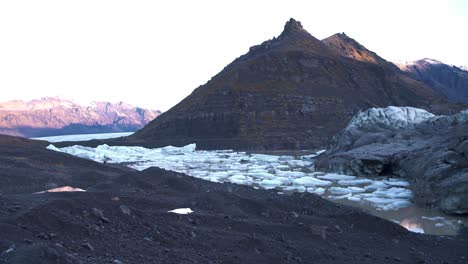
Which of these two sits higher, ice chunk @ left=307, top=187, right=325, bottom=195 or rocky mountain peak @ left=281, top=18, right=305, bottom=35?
rocky mountain peak @ left=281, top=18, right=305, bottom=35

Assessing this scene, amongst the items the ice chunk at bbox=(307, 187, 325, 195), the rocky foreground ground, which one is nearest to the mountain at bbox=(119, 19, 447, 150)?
the ice chunk at bbox=(307, 187, 325, 195)

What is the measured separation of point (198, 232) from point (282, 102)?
78955 millimetres

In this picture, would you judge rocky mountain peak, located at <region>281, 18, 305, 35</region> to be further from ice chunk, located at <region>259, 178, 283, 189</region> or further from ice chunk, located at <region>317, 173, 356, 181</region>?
ice chunk, located at <region>259, 178, 283, 189</region>

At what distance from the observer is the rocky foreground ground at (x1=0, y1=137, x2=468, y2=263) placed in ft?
24.1

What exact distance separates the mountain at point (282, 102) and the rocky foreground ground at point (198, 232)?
190 feet

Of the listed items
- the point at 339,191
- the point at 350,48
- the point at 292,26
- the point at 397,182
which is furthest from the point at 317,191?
the point at 350,48

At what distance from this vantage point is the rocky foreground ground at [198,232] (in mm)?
7344

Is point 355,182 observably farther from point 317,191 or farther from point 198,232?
point 198,232

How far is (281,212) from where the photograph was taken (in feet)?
44.0

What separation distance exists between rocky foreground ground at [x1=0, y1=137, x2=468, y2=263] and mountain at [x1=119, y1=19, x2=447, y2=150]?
5781cm

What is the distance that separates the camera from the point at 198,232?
978 cm

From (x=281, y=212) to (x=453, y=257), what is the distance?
4740 mm

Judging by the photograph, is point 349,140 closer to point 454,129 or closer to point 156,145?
point 454,129

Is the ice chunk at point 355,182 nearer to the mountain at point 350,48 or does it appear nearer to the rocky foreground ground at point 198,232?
the rocky foreground ground at point 198,232
